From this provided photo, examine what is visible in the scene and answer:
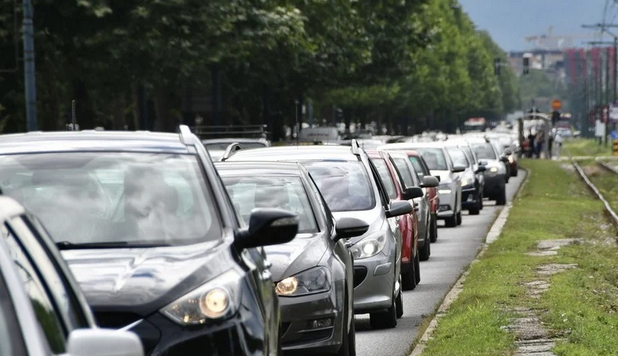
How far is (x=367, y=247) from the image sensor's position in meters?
14.4

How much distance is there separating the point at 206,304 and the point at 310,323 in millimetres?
4185

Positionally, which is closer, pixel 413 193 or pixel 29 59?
pixel 413 193

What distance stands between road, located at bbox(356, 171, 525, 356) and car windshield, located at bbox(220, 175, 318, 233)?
4.12 feet

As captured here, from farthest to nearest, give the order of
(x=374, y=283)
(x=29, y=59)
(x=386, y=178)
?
(x=29, y=59)
(x=386, y=178)
(x=374, y=283)

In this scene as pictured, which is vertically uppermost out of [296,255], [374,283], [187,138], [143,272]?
[187,138]

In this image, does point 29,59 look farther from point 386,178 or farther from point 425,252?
point 386,178

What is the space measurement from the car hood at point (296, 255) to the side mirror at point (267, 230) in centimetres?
327

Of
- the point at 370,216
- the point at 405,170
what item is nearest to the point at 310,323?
the point at 370,216

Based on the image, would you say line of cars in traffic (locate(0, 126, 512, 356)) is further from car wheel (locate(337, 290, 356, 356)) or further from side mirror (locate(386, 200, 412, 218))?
side mirror (locate(386, 200, 412, 218))

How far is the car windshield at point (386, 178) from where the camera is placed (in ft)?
66.0

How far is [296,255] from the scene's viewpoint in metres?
11.0

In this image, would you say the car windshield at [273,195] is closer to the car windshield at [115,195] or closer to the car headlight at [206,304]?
the car windshield at [115,195]

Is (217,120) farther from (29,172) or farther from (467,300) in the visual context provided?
(29,172)

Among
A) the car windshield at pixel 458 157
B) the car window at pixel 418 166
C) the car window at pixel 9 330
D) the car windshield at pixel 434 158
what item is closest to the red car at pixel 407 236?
the car window at pixel 418 166
